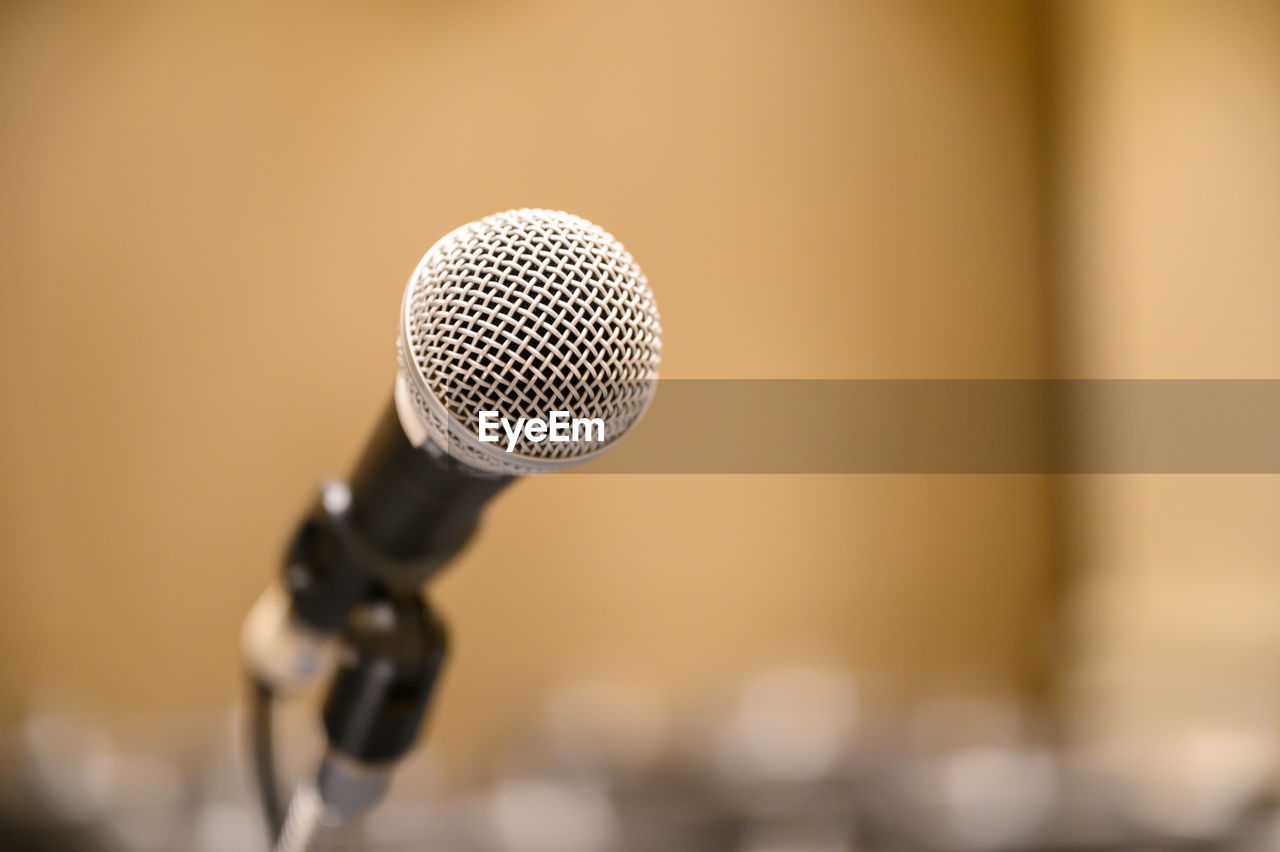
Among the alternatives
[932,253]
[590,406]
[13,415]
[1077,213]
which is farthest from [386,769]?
[1077,213]

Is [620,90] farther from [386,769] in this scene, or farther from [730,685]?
[386,769]

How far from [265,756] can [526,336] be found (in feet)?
1.30

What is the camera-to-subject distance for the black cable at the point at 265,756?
1.96 feet

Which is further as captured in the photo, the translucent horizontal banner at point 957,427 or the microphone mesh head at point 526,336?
the translucent horizontal banner at point 957,427

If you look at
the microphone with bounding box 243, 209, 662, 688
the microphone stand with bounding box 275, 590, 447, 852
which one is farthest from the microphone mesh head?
the microphone stand with bounding box 275, 590, 447, 852

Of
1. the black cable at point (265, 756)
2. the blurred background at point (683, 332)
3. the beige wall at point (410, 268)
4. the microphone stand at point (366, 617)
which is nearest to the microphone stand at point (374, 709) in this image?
the microphone stand at point (366, 617)

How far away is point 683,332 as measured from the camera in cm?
299

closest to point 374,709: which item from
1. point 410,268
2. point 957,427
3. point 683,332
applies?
point 410,268

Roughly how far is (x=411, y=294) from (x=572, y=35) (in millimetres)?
2802

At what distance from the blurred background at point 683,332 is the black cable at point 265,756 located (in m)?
1.73

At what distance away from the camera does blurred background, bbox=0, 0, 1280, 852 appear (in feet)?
8.87

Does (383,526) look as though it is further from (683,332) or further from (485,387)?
(683,332)

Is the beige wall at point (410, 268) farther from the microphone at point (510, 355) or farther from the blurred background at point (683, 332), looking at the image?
the microphone at point (510, 355)

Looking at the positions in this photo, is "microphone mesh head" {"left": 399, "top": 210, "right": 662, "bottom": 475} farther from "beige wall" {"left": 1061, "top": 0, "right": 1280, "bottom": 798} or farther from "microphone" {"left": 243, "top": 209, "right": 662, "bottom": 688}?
"beige wall" {"left": 1061, "top": 0, "right": 1280, "bottom": 798}
